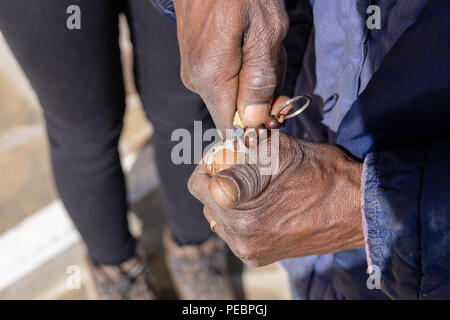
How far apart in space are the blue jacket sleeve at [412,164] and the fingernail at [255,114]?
0.16 meters

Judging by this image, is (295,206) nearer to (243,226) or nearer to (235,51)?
(243,226)

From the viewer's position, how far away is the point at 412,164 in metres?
0.57

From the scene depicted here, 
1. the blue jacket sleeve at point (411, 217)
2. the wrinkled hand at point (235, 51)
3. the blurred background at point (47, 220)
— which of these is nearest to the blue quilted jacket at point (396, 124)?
the blue jacket sleeve at point (411, 217)

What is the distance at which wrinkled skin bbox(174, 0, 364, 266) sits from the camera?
584 millimetres

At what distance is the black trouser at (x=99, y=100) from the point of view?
72cm

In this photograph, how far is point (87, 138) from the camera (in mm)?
863

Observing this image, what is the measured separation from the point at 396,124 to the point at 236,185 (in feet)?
0.89

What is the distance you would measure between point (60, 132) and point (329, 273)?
61 centimetres

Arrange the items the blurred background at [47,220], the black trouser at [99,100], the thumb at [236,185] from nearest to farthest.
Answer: the thumb at [236,185] < the black trouser at [99,100] < the blurred background at [47,220]

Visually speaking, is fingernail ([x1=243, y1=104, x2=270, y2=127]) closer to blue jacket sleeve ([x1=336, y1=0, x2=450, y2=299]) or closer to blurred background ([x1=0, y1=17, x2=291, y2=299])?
blue jacket sleeve ([x1=336, y1=0, x2=450, y2=299])

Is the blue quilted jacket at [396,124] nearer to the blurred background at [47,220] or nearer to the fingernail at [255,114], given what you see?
the fingernail at [255,114]

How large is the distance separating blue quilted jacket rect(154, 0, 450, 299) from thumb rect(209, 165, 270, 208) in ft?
0.52
